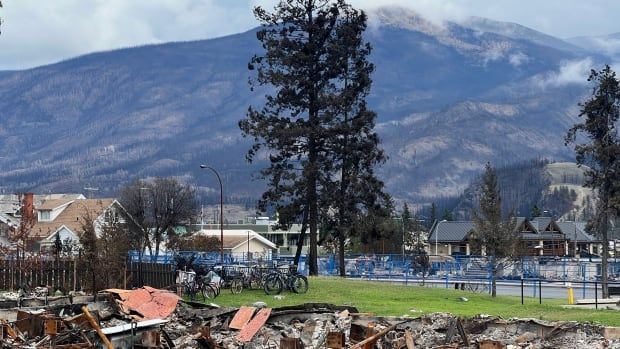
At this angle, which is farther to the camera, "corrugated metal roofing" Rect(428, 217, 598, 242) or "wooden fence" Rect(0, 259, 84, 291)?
"corrugated metal roofing" Rect(428, 217, 598, 242)

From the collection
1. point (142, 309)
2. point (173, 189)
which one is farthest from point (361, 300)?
point (173, 189)

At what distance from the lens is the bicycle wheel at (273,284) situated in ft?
133

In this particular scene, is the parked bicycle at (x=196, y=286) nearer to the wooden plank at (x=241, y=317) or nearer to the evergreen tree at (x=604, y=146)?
the wooden plank at (x=241, y=317)

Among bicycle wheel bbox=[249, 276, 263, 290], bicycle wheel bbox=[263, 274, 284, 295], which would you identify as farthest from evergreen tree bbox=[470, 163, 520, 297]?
bicycle wheel bbox=[249, 276, 263, 290]

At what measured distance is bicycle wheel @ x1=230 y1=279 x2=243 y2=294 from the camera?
40.9m

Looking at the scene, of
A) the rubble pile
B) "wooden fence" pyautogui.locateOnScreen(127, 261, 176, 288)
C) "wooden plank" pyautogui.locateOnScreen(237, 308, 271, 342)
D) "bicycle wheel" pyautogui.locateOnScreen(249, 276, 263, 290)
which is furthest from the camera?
"bicycle wheel" pyautogui.locateOnScreen(249, 276, 263, 290)

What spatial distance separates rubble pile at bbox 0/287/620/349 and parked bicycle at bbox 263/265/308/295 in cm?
1169

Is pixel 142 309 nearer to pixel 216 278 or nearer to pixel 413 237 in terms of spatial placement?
pixel 216 278

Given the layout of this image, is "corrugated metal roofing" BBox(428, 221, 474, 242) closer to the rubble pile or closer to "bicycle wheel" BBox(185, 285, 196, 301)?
"bicycle wheel" BBox(185, 285, 196, 301)

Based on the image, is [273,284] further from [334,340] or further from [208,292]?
[334,340]

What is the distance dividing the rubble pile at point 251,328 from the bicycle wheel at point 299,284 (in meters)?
12.5

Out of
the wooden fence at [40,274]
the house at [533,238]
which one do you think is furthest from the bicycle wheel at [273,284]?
the house at [533,238]

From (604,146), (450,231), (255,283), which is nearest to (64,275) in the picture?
(255,283)

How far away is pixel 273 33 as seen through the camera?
56.6 m
